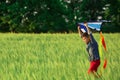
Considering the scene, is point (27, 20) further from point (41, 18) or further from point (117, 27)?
point (117, 27)

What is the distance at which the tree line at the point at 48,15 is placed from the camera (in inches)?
1580

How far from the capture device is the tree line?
40.1 metres

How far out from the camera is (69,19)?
1684 inches

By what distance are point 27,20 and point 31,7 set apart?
1763 mm

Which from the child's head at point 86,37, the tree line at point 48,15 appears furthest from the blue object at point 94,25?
the tree line at point 48,15

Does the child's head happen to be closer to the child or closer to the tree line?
the child

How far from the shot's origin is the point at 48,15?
41188 millimetres

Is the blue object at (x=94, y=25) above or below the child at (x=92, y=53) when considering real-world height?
above

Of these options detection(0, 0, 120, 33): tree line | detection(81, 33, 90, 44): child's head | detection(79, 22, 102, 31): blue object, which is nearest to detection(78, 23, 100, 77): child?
detection(81, 33, 90, 44): child's head

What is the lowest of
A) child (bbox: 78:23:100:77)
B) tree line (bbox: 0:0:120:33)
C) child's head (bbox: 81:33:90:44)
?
tree line (bbox: 0:0:120:33)

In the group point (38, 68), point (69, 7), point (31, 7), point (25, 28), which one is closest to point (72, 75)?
point (38, 68)

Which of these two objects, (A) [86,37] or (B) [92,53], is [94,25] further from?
(B) [92,53]

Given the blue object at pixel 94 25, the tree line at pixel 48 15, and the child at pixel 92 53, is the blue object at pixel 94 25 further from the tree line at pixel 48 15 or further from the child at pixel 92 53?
the tree line at pixel 48 15

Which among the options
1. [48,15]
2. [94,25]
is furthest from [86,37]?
[48,15]
